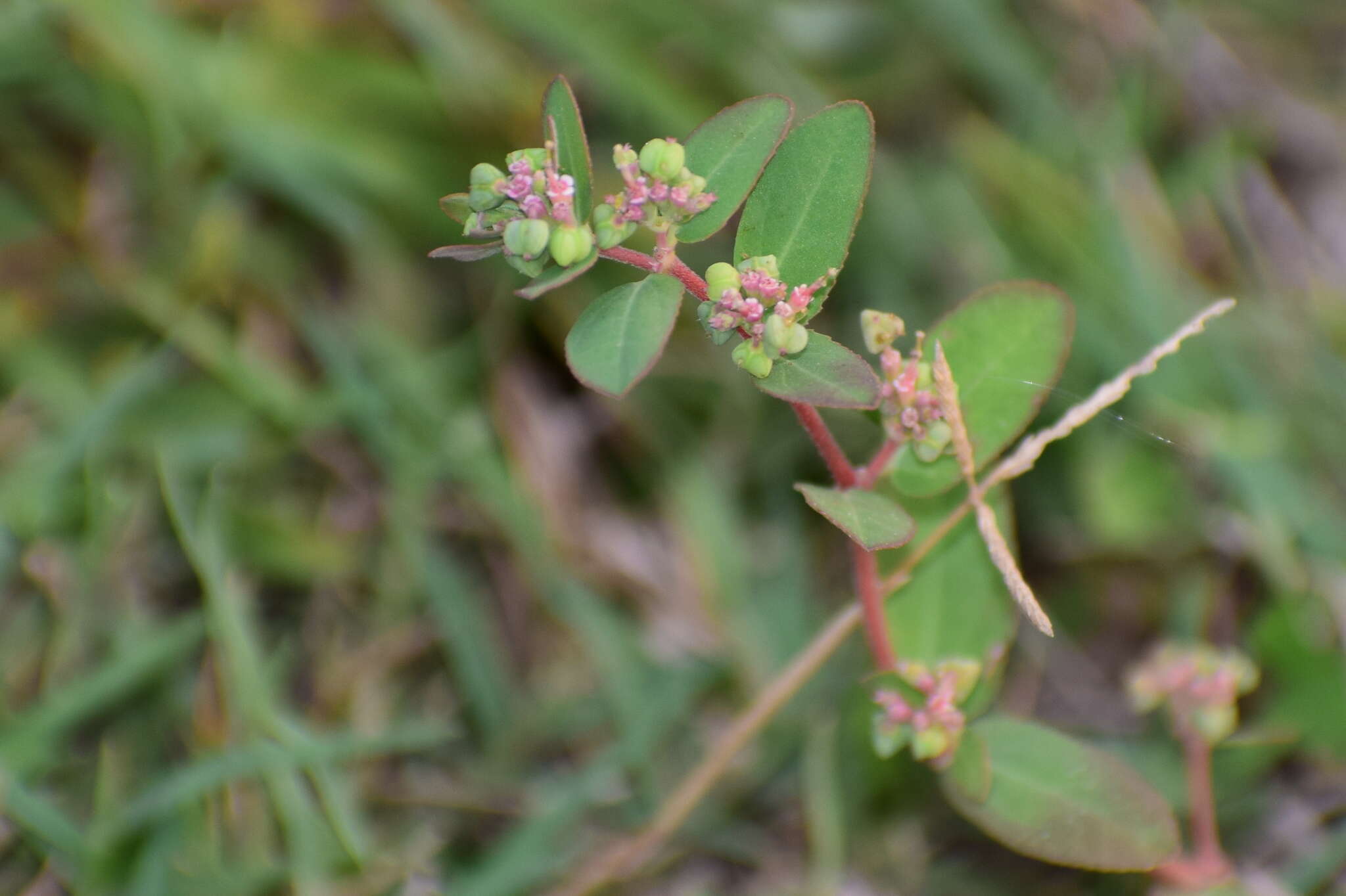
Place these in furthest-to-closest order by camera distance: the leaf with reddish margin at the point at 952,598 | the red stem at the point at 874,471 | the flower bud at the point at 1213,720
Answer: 1. the flower bud at the point at 1213,720
2. the leaf with reddish margin at the point at 952,598
3. the red stem at the point at 874,471

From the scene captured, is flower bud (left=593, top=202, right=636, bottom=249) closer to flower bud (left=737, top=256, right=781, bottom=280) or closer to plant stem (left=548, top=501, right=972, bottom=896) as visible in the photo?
flower bud (left=737, top=256, right=781, bottom=280)

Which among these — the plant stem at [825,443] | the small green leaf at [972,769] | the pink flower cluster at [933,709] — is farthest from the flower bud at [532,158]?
the small green leaf at [972,769]

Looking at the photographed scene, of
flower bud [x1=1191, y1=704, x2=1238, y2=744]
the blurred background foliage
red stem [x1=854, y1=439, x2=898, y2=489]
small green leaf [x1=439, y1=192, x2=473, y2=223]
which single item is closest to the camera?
small green leaf [x1=439, y1=192, x2=473, y2=223]

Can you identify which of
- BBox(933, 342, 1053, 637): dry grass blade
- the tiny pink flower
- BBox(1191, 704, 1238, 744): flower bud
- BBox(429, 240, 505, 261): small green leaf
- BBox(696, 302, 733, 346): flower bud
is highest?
A: the tiny pink flower

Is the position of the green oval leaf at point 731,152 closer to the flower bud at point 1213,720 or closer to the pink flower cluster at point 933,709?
the pink flower cluster at point 933,709

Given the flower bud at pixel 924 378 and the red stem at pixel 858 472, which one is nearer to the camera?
the red stem at pixel 858 472

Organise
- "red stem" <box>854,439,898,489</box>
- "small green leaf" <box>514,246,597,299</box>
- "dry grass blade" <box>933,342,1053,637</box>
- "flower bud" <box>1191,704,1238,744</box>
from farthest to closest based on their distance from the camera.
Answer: "flower bud" <box>1191,704,1238,744</box> → "red stem" <box>854,439,898,489</box> → "dry grass blade" <box>933,342,1053,637</box> → "small green leaf" <box>514,246,597,299</box>

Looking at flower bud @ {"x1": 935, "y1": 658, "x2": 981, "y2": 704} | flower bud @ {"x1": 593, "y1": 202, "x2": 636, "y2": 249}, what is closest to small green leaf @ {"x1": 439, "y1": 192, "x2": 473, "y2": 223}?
flower bud @ {"x1": 593, "y1": 202, "x2": 636, "y2": 249}

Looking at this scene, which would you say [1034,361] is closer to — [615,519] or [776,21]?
[615,519]

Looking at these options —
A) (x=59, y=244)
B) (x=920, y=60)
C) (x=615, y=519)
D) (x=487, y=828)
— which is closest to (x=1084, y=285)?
(x=920, y=60)
